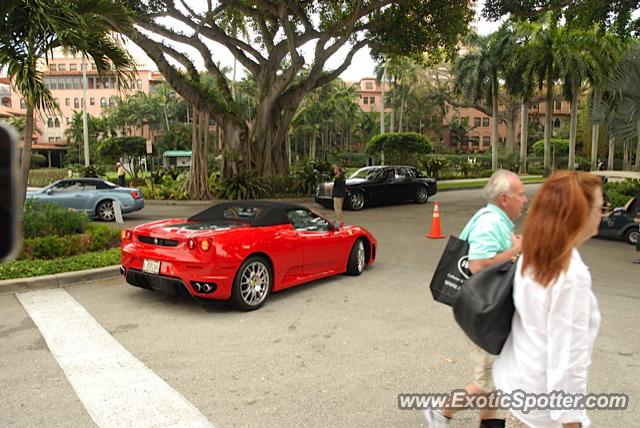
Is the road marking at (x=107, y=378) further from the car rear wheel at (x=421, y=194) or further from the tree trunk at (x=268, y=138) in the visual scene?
the tree trunk at (x=268, y=138)

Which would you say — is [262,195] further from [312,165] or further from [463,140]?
[463,140]

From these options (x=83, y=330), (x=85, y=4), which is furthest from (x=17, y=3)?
(x=83, y=330)

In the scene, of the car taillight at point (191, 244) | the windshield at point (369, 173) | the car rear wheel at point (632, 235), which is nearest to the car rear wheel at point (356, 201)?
the windshield at point (369, 173)

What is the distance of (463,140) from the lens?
9088cm

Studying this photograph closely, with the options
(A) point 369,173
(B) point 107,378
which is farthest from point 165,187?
(B) point 107,378

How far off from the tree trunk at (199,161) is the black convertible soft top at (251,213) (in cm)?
1407

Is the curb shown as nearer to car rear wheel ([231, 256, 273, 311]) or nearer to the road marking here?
the road marking

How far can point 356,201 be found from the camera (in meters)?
18.2

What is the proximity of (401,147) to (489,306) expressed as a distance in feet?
109

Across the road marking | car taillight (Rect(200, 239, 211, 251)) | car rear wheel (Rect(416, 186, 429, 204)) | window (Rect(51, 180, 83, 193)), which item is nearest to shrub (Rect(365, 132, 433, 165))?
car rear wheel (Rect(416, 186, 429, 204))

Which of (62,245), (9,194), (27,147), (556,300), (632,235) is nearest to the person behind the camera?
(9,194)

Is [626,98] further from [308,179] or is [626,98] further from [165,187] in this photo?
[165,187]

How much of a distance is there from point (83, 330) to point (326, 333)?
257 centimetres

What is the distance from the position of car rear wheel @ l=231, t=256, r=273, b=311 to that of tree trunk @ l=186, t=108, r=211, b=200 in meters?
15.2
